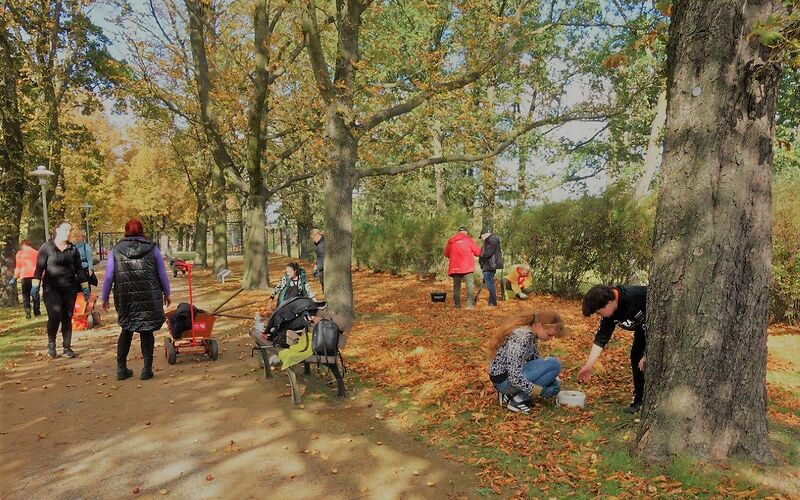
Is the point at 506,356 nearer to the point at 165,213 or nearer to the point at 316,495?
the point at 316,495

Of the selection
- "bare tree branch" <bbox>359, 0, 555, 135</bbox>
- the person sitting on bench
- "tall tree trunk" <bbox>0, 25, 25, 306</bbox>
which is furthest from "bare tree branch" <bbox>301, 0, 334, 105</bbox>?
"tall tree trunk" <bbox>0, 25, 25, 306</bbox>

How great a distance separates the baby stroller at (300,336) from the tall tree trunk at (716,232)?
3.53 metres

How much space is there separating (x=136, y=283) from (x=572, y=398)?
549cm

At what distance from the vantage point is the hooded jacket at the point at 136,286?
267 inches

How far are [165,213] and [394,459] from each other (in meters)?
42.1

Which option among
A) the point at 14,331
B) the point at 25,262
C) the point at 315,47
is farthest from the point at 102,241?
the point at 315,47

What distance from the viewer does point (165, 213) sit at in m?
42.1

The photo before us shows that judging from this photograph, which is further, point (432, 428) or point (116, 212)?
point (116, 212)

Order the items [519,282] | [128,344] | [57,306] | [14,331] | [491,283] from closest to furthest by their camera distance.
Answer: [128,344], [57,306], [14,331], [491,283], [519,282]

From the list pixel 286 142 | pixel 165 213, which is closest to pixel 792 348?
pixel 286 142

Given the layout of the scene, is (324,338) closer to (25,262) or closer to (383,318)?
(383,318)

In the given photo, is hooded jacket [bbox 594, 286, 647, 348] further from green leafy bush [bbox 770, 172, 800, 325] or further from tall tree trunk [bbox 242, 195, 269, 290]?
tall tree trunk [bbox 242, 195, 269, 290]

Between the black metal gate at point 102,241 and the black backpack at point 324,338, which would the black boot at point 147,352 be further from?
the black metal gate at point 102,241

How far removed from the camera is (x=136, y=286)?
6.84 m
